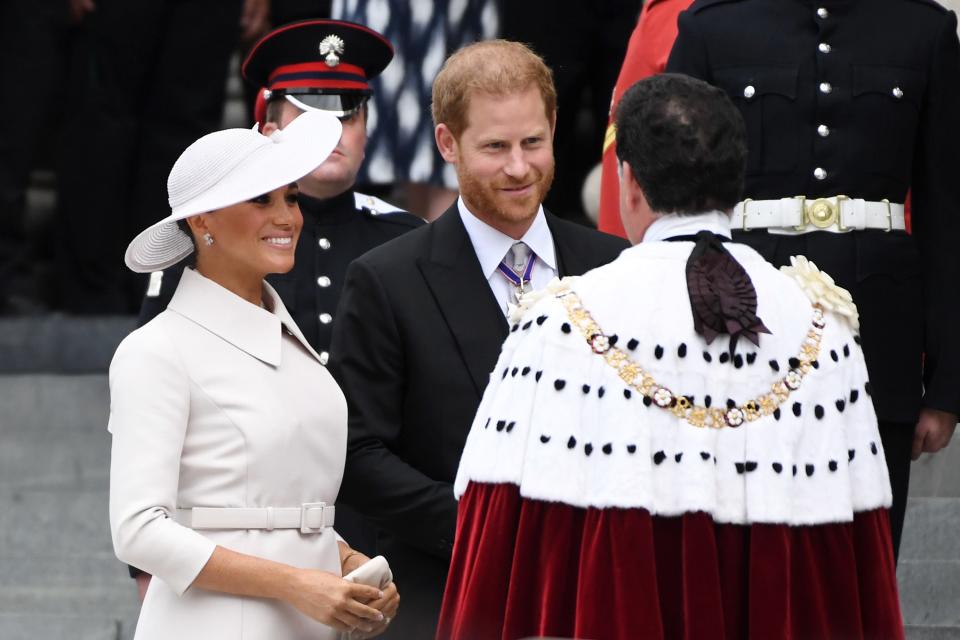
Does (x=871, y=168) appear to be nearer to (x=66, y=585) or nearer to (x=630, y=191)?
(x=630, y=191)

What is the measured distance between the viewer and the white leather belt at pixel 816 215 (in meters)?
4.08

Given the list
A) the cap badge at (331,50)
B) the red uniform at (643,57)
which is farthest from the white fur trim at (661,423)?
the cap badge at (331,50)

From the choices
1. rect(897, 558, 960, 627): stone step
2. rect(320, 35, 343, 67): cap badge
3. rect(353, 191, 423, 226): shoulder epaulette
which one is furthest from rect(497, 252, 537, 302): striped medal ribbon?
rect(897, 558, 960, 627): stone step

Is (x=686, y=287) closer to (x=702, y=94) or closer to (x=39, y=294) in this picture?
(x=702, y=94)

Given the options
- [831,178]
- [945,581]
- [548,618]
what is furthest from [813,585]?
[945,581]

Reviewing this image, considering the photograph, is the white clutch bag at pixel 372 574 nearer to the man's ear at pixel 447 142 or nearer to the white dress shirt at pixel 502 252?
the white dress shirt at pixel 502 252

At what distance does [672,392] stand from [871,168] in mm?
1335

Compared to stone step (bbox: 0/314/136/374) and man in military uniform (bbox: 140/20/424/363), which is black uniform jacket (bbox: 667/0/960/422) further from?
stone step (bbox: 0/314/136/374)

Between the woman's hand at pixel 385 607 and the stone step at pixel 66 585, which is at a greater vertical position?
the woman's hand at pixel 385 607

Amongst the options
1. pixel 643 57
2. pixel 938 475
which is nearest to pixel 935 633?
pixel 938 475

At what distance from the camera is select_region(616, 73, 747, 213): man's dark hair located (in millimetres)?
3031

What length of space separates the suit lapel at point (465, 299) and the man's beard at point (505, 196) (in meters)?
0.08

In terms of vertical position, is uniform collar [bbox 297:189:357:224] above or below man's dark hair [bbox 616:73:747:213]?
below

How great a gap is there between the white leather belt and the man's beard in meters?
0.50
